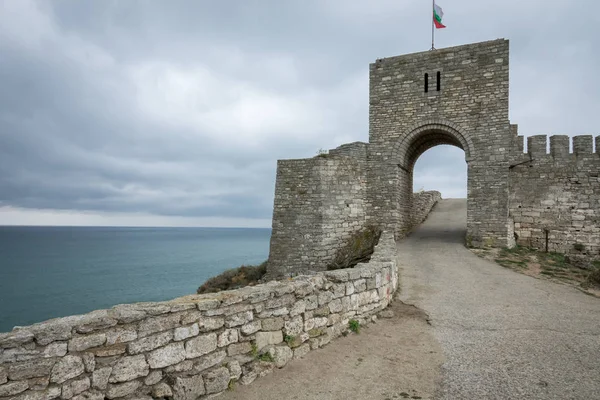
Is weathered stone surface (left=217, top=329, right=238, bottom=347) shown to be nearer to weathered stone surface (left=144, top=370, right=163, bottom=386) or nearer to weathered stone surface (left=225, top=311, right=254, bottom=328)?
weathered stone surface (left=225, top=311, right=254, bottom=328)

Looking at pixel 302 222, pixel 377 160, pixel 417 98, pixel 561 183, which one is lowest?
pixel 302 222

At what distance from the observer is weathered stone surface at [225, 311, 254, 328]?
462 cm

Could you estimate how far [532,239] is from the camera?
14852mm

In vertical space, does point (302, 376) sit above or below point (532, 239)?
below

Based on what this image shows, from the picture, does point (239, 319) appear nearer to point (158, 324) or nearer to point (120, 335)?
point (158, 324)

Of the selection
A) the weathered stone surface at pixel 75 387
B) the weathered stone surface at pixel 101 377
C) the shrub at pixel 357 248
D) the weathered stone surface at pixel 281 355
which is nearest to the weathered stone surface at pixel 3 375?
the weathered stone surface at pixel 75 387

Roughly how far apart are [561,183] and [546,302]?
358 inches

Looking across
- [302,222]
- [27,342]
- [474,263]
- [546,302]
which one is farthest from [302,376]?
[302,222]

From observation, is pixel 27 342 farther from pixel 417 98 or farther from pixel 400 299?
pixel 417 98

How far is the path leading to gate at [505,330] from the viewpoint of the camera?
Result: 172 inches

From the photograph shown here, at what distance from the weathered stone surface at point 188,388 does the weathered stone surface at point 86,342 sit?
967 millimetres

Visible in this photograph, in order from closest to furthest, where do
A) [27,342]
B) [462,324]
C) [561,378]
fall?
[27,342] → [561,378] → [462,324]

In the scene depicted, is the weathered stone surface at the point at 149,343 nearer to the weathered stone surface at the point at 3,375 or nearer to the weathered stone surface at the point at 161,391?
the weathered stone surface at the point at 161,391

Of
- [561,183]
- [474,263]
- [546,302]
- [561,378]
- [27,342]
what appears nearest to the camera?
[27,342]
